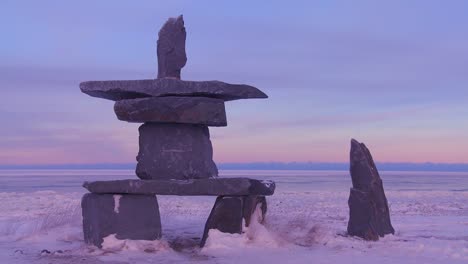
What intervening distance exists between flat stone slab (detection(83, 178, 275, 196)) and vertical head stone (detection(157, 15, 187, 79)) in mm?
1943

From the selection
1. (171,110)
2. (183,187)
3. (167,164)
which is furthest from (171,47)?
(183,187)

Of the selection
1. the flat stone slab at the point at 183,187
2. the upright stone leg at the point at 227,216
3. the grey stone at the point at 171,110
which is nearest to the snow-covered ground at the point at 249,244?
the upright stone leg at the point at 227,216

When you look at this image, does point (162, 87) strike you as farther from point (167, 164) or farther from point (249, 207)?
point (249, 207)

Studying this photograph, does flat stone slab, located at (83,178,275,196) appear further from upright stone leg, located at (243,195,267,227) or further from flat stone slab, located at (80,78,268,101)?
flat stone slab, located at (80,78,268,101)

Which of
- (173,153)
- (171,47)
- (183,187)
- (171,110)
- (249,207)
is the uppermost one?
(171,47)

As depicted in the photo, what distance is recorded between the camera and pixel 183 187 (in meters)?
9.82

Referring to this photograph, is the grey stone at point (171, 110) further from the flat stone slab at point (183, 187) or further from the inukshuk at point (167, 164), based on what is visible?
the flat stone slab at point (183, 187)

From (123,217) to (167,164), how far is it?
116 centimetres

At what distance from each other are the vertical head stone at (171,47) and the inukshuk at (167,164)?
0.06 feet

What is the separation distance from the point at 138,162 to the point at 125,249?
5.37 ft

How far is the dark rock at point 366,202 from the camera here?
11055mm

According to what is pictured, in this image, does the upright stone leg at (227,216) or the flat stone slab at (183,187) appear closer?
the flat stone slab at (183,187)

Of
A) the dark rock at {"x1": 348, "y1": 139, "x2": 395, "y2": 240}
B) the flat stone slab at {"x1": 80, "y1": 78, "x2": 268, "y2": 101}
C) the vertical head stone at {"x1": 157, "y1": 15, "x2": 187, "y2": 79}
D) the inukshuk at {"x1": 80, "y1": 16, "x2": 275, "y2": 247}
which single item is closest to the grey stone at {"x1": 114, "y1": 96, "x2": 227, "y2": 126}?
the inukshuk at {"x1": 80, "y1": 16, "x2": 275, "y2": 247}

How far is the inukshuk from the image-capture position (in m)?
9.98
